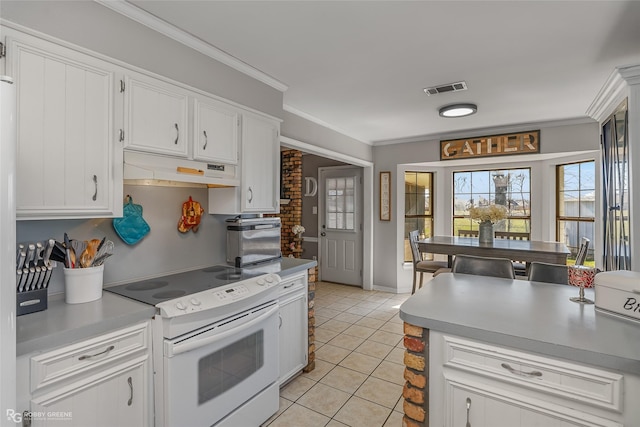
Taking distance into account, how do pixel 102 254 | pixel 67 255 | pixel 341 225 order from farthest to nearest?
1. pixel 341 225
2. pixel 102 254
3. pixel 67 255

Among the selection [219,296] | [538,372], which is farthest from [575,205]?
[219,296]

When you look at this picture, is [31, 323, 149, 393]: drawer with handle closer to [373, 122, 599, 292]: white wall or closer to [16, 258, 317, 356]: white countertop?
[16, 258, 317, 356]: white countertop

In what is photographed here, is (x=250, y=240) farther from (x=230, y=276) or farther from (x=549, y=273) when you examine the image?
(x=549, y=273)

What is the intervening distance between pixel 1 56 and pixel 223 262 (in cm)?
175

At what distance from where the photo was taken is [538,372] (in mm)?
1190

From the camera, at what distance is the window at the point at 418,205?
538cm

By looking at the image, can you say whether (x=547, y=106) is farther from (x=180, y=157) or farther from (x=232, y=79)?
(x=180, y=157)

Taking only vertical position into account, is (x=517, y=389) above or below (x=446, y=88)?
below

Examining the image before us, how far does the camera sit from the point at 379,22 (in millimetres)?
1902

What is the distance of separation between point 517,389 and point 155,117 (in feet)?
7.30

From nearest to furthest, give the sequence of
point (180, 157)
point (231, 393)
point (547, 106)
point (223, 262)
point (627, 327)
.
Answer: point (627, 327)
point (231, 393)
point (180, 157)
point (223, 262)
point (547, 106)

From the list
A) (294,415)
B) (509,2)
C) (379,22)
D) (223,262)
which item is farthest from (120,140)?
(509,2)

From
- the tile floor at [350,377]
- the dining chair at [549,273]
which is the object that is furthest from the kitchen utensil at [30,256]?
the dining chair at [549,273]

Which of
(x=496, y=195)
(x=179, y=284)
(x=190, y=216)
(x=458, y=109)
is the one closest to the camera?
(x=179, y=284)
